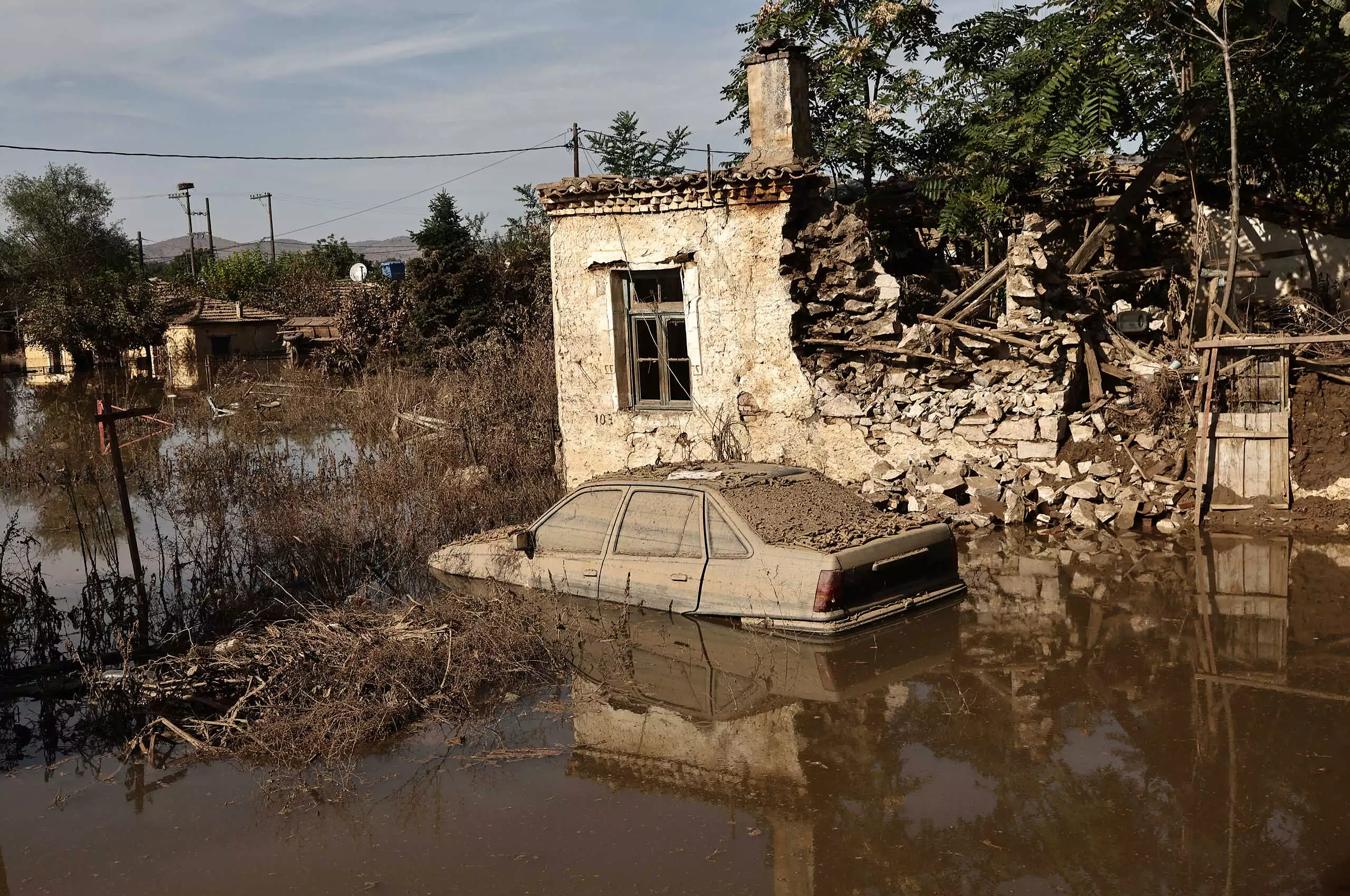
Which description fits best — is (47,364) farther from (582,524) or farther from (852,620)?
(852,620)

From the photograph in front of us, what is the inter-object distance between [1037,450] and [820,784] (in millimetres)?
7296

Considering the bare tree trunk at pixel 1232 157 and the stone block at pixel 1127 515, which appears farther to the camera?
the bare tree trunk at pixel 1232 157

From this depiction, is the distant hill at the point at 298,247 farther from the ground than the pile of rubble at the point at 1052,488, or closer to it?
farther from the ground

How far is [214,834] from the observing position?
5.51m

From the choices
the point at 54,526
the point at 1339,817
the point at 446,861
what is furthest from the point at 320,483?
the point at 1339,817

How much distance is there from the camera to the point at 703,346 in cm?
1290

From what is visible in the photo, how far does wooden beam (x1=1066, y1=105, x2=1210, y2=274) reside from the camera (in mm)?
13547

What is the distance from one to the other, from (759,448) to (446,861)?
835 cm

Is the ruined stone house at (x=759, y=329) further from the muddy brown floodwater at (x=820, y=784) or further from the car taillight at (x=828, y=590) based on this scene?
the car taillight at (x=828, y=590)

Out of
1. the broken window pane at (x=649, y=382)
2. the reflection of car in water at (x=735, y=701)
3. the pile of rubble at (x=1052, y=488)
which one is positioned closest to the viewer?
the reflection of car in water at (x=735, y=701)

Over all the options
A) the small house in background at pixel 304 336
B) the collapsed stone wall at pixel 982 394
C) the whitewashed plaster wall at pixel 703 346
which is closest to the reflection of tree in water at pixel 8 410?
the small house in background at pixel 304 336

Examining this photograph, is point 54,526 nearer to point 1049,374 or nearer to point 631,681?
point 631,681

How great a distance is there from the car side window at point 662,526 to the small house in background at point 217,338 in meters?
31.4

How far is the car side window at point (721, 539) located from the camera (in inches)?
310
